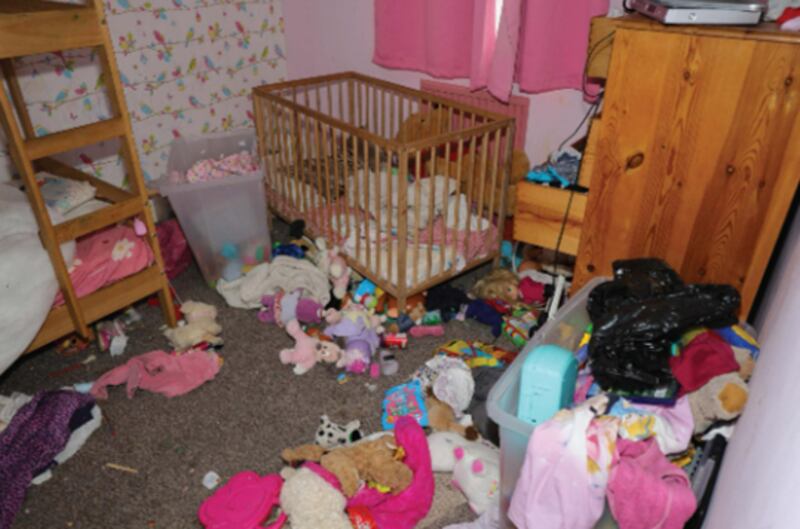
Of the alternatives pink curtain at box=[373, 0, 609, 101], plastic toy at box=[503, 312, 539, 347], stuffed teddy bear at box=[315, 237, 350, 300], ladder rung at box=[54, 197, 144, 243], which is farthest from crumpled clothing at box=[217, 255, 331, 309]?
pink curtain at box=[373, 0, 609, 101]

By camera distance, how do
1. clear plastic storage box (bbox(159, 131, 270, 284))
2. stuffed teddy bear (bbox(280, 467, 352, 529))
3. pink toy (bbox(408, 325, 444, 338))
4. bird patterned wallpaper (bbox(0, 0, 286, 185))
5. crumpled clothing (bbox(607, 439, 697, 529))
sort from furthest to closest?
1. bird patterned wallpaper (bbox(0, 0, 286, 185))
2. clear plastic storage box (bbox(159, 131, 270, 284))
3. pink toy (bbox(408, 325, 444, 338))
4. stuffed teddy bear (bbox(280, 467, 352, 529))
5. crumpled clothing (bbox(607, 439, 697, 529))

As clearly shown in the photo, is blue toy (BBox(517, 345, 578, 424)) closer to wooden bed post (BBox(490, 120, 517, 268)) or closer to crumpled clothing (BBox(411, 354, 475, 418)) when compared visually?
crumpled clothing (BBox(411, 354, 475, 418))

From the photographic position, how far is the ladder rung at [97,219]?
1.92 meters

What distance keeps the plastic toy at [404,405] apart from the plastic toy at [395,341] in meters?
0.27

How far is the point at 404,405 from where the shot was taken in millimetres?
1920

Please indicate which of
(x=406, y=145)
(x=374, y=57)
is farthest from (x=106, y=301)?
(x=374, y=57)

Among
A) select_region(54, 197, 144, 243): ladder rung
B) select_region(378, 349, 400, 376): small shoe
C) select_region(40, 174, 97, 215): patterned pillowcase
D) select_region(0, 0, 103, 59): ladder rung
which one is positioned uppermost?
select_region(0, 0, 103, 59): ladder rung

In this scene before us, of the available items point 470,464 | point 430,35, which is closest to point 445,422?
point 470,464

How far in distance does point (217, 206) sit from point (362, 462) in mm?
1360

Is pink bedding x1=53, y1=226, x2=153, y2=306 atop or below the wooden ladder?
below

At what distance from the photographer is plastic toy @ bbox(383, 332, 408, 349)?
7.37ft

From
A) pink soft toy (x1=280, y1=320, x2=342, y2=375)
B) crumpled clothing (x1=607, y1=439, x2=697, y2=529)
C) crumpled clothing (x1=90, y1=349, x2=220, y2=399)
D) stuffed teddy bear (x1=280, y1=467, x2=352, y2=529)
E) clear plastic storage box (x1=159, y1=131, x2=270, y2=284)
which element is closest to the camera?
crumpled clothing (x1=607, y1=439, x2=697, y2=529)

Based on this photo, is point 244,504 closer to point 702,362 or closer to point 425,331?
point 425,331

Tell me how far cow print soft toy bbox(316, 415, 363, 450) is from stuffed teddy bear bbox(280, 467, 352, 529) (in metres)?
0.23
